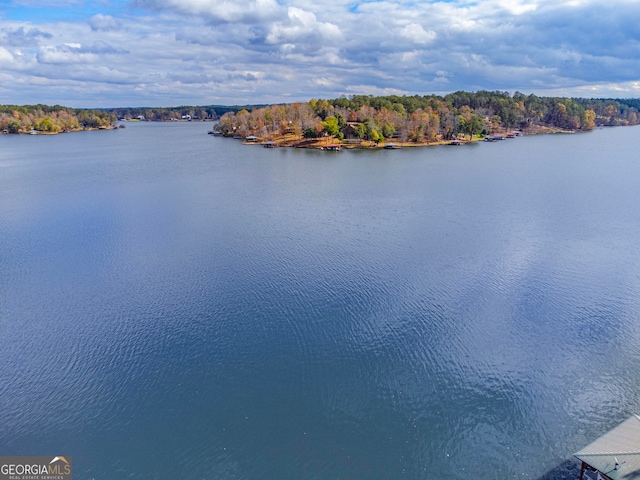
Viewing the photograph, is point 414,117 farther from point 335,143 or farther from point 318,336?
point 318,336

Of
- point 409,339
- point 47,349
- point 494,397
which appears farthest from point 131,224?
point 494,397

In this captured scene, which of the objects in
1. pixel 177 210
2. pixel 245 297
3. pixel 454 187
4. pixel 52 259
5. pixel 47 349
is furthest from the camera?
pixel 454 187

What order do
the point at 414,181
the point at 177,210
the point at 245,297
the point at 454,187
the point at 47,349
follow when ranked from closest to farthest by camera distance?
1. the point at 47,349
2. the point at 245,297
3. the point at 177,210
4. the point at 454,187
5. the point at 414,181

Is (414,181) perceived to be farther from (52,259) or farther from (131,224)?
(52,259)

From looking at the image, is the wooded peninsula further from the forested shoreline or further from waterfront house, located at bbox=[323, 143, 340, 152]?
waterfront house, located at bbox=[323, 143, 340, 152]

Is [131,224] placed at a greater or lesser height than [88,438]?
greater

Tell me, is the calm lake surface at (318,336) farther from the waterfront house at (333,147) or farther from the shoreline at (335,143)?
the shoreline at (335,143)

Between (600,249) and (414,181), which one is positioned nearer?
→ (600,249)

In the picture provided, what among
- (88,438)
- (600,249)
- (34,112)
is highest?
(34,112)
